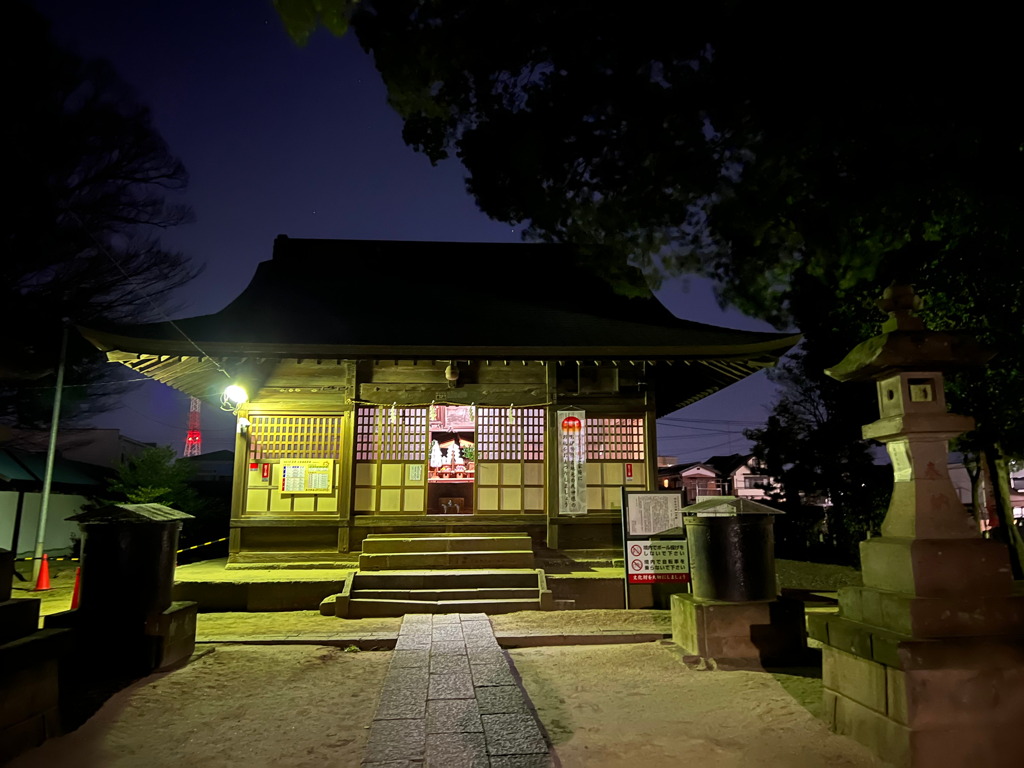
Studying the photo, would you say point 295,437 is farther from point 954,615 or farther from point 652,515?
point 954,615

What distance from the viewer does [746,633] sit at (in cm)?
667

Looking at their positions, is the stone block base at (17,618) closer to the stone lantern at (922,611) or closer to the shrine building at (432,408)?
the stone lantern at (922,611)

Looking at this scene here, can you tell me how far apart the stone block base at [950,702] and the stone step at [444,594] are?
6.02 meters

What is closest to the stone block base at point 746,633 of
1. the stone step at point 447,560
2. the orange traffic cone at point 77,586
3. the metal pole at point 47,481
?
the stone step at point 447,560

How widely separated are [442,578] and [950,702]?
7261mm

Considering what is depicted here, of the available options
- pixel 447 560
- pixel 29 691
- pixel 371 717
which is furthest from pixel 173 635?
pixel 447 560

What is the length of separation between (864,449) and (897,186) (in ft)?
65.3

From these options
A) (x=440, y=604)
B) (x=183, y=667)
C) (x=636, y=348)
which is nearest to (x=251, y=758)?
(x=183, y=667)

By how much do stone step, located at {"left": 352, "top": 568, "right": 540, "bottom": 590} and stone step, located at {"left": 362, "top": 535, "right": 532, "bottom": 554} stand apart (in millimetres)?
803

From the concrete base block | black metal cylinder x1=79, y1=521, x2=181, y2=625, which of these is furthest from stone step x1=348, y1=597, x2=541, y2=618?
black metal cylinder x1=79, y1=521, x2=181, y2=625

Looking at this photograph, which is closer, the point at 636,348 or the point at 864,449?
the point at 636,348

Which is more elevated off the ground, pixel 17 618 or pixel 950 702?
pixel 17 618

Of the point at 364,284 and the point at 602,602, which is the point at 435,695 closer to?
the point at 602,602

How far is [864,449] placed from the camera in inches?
893
